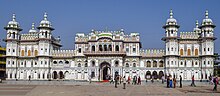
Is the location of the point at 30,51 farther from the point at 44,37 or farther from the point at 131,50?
the point at 131,50

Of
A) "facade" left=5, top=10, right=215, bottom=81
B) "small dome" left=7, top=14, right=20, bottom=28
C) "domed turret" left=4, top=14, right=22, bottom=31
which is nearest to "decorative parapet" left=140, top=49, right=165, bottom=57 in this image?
"facade" left=5, top=10, right=215, bottom=81

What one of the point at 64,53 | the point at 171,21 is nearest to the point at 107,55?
the point at 64,53

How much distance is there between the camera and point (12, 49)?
7100cm

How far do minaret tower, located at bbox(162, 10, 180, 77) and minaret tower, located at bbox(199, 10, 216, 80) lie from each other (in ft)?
16.6

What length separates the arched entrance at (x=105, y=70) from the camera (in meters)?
69.0

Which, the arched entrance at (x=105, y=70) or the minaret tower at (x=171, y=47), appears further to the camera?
the arched entrance at (x=105, y=70)

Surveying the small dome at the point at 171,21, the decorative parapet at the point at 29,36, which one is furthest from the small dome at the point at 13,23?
the small dome at the point at 171,21

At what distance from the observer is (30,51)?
7169 centimetres

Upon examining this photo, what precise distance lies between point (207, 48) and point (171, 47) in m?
6.91

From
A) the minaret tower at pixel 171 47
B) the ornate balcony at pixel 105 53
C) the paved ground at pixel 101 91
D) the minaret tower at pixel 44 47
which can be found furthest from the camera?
the minaret tower at pixel 44 47

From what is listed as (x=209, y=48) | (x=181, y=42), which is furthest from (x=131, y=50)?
(x=209, y=48)

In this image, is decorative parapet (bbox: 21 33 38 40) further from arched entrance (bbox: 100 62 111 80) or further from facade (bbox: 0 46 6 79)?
arched entrance (bbox: 100 62 111 80)

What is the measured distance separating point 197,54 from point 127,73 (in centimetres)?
1468

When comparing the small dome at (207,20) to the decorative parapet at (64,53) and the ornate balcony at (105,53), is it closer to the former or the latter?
the ornate balcony at (105,53)
